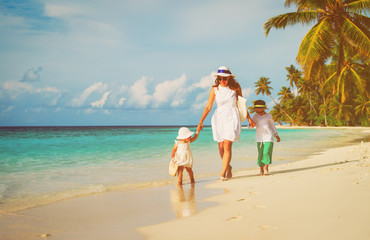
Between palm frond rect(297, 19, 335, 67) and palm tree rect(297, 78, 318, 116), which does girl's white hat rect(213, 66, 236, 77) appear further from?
palm tree rect(297, 78, 318, 116)

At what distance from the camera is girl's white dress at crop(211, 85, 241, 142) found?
16.3 feet

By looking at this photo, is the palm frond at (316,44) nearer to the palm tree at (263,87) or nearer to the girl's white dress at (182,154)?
the girl's white dress at (182,154)

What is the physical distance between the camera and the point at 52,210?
3.68 m

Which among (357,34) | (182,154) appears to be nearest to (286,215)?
(182,154)

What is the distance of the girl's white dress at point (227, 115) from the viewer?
196 inches

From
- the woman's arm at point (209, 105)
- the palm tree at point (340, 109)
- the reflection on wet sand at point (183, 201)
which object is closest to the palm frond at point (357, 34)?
the woman's arm at point (209, 105)

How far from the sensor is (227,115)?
5.02m

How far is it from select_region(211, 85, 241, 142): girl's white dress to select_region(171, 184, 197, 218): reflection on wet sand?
3.34ft

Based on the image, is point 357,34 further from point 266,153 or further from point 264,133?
point 266,153

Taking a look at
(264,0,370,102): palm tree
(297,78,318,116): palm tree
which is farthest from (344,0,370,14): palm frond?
(297,78,318,116): palm tree

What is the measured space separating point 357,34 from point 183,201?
520 inches

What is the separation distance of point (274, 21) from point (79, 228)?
46.4ft

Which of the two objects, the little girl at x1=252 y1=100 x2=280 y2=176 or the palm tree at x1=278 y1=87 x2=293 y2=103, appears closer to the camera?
the little girl at x1=252 y1=100 x2=280 y2=176

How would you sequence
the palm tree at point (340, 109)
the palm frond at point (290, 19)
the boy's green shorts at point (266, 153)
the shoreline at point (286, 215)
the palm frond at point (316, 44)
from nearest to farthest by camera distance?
the shoreline at point (286, 215) < the boy's green shorts at point (266, 153) < the palm frond at point (316, 44) < the palm frond at point (290, 19) < the palm tree at point (340, 109)
